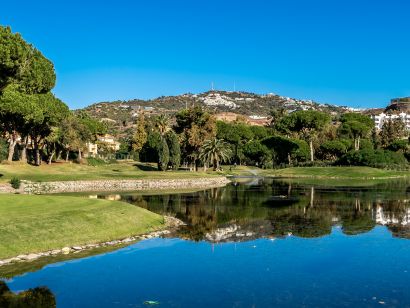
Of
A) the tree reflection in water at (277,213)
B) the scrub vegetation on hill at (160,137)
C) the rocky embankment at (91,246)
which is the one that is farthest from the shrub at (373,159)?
the rocky embankment at (91,246)

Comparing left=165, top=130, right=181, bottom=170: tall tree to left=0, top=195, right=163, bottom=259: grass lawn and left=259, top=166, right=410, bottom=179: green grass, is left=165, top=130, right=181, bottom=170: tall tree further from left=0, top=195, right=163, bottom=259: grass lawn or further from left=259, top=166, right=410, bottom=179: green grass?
left=0, top=195, right=163, bottom=259: grass lawn

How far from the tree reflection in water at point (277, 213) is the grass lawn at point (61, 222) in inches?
183

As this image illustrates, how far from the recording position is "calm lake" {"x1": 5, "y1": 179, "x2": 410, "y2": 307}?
2184 centimetres

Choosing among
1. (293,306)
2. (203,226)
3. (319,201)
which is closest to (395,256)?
(293,306)

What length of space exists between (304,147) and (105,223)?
5363 inches

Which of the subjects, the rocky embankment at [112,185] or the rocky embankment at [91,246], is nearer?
the rocky embankment at [91,246]

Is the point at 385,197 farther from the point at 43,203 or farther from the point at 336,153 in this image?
the point at 336,153

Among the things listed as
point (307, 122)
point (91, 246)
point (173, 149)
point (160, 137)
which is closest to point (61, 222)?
point (91, 246)

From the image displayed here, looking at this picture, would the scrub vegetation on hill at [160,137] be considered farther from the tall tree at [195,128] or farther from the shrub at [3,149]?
the tall tree at [195,128]

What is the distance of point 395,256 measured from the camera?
3050cm

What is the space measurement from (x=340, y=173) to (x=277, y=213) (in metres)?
84.7

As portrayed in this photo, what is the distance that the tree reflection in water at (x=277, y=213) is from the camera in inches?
1565

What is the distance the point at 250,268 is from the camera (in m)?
27.2

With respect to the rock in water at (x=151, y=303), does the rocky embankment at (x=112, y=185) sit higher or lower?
higher
